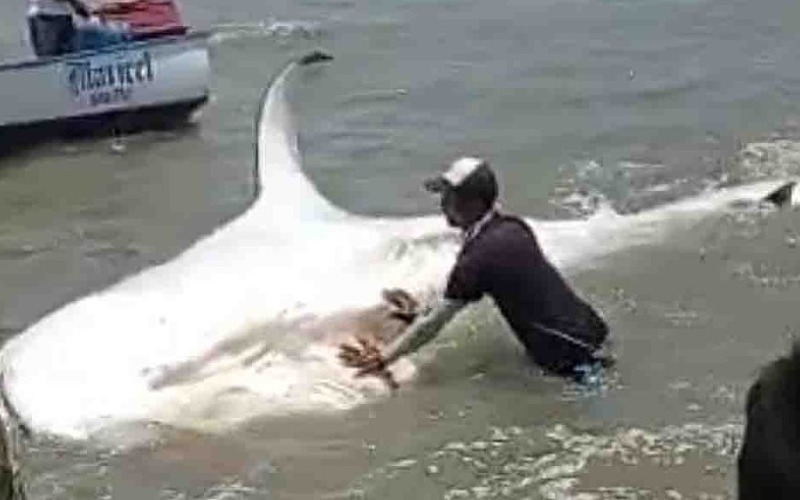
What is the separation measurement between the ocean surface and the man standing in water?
184mm

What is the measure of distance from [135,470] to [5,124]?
723 centimetres

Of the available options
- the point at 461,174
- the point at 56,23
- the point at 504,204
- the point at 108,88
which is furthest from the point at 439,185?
the point at 56,23

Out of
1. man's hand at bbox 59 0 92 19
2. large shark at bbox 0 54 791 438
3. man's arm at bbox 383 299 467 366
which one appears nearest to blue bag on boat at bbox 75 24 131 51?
man's hand at bbox 59 0 92 19

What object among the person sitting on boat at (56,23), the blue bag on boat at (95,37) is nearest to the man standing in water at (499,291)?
the blue bag on boat at (95,37)

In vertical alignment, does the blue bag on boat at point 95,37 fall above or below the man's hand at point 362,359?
above

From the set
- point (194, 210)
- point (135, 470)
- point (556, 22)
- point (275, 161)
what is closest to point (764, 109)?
point (556, 22)

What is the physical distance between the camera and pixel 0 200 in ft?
43.1

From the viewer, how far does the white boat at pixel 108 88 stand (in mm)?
13781

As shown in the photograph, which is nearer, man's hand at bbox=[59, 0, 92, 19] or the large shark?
the large shark

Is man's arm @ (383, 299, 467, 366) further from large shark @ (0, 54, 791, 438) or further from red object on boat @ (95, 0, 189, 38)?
red object on boat @ (95, 0, 189, 38)

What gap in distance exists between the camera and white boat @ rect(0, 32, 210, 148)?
45.2 feet

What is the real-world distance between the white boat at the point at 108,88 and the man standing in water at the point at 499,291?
6.69 meters

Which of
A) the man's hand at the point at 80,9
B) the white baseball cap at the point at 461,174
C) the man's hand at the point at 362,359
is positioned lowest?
the man's hand at the point at 362,359

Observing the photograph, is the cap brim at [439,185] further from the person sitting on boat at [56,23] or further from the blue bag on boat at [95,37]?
the person sitting on boat at [56,23]
